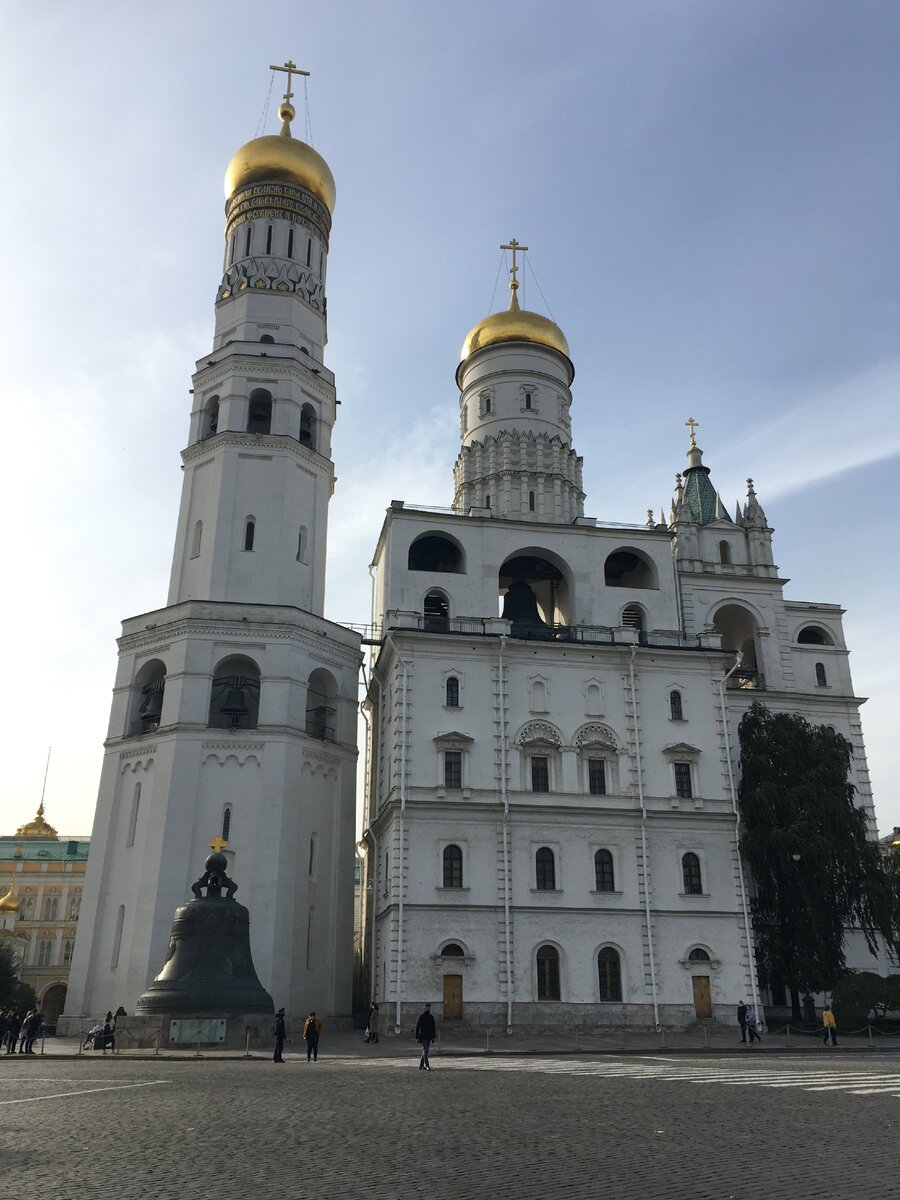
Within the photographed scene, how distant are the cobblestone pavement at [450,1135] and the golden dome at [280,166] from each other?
40.9 metres

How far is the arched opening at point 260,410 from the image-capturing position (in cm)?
4582

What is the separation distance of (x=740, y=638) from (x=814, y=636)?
10.6 ft

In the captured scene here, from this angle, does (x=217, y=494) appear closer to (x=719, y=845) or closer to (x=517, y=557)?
(x=517, y=557)

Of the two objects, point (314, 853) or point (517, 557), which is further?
point (517, 557)

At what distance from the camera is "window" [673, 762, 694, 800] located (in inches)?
1519

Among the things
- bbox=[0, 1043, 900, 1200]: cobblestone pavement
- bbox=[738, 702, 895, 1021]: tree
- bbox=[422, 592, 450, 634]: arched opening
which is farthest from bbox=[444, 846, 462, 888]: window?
bbox=[0, 1043, 900, 1200]: cobblestone pavement

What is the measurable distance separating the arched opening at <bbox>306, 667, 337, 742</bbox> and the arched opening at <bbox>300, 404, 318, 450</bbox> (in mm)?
10365

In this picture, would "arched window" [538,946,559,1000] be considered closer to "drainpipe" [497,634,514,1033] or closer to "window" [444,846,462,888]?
"drainpipe" [497,634,514,1033]

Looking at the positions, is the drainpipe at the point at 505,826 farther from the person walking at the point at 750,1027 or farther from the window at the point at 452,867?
the person walking at the point at 750,1027

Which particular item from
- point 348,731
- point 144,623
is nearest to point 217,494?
point 144,623

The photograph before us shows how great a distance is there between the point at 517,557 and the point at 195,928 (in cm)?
2119

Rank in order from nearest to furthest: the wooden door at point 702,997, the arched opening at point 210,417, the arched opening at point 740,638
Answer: the wooden door at point 702,997 < the arched opening at point 210,417 < the arched opening at point 740,638

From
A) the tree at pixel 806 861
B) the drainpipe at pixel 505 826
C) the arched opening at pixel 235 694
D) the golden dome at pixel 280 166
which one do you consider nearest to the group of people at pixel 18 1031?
the arched opening at pixel 235 694

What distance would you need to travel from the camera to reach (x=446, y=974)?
34.7 metres
